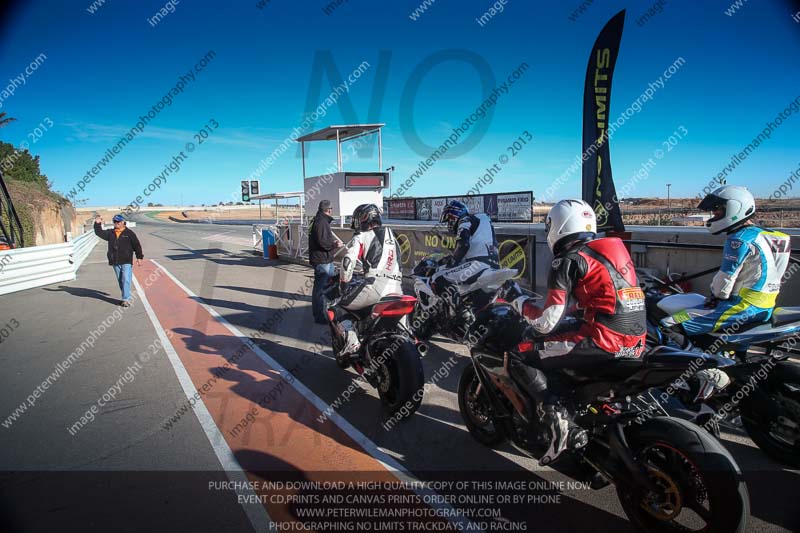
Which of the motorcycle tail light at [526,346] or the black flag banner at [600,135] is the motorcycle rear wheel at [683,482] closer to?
the motorcycle tail light at [526,346]

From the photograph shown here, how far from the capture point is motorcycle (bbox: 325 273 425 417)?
411cm

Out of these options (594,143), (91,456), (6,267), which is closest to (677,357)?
(91,456)

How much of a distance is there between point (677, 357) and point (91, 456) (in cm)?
441

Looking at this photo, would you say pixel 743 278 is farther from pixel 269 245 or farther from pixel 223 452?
pixel 269 245

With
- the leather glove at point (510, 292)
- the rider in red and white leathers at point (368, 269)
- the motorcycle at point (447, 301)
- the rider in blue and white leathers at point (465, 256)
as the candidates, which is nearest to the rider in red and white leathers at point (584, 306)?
the leather glove at point (510, 292)

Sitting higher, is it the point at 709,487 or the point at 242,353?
the point at 709,487

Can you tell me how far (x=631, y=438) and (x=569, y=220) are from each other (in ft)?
4.49

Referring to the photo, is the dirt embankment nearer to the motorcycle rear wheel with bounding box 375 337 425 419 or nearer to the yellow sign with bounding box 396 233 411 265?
the yellow sign with bounding box 396 233 411 265

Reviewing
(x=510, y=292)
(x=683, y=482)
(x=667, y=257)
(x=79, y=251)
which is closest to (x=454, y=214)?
(x=510, y=292)

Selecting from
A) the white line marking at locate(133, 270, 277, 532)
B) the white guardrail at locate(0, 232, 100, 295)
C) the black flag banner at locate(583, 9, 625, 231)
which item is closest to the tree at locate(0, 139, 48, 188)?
the white guardrail at locate(0, 232, 100, 295)

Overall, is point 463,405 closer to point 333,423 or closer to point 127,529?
point 333,423

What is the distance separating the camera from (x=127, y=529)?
2.82 metres

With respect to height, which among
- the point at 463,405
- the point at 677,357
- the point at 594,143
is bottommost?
the point at 463,405

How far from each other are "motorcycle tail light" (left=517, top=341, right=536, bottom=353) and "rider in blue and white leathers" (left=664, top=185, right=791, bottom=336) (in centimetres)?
157
